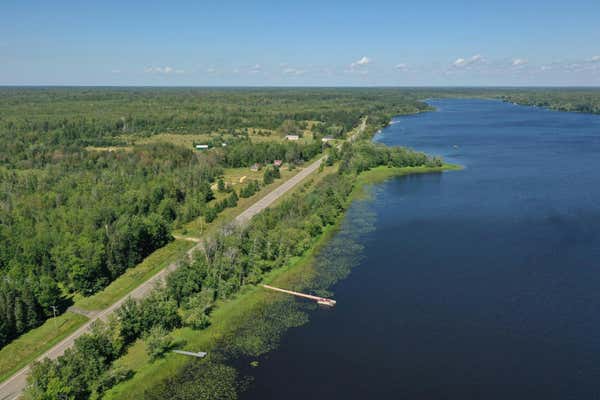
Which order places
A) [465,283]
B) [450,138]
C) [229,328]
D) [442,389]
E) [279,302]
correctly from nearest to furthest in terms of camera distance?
[442,389]
[229,328]
[279,302]
[465,283]
[450,138]

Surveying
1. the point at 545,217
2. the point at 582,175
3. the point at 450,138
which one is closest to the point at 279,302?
the point at 545,217

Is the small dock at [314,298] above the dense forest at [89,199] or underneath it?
underneath

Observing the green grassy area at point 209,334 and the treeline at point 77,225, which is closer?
the green grassy area at point 209,334

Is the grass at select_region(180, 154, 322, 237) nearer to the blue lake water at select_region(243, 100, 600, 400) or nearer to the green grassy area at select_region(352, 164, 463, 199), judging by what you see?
the green grassy area at select_region(352, 164, 463, 199)

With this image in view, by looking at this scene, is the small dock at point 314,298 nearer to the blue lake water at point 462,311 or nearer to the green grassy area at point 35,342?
the blue lake water at point 462,311

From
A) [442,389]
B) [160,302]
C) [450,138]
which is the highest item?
[450,138]

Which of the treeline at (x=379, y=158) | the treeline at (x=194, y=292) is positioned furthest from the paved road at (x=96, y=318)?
the treeline at (x=379, y=158)

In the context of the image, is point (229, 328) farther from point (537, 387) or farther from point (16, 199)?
point (16, 199)

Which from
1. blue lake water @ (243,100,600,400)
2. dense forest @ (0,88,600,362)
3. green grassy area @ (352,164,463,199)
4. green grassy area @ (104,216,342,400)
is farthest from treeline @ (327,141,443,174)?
green grassy area @ (104,216,342,400)
